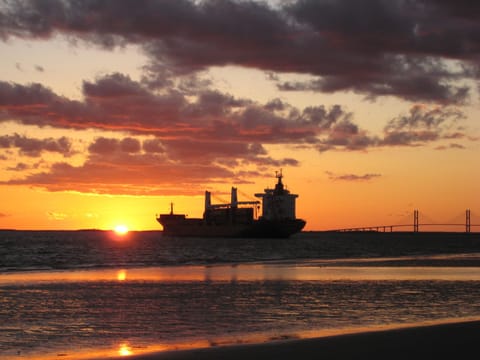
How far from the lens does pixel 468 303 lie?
2739 centimetres

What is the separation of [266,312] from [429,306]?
21.0 ft

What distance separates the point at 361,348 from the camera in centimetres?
1559

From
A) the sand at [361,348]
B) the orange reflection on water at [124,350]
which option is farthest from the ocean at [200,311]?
the sand at [361,348]

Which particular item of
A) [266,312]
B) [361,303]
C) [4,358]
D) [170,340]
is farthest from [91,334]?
[361,303]

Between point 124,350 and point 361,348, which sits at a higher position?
point 361,348

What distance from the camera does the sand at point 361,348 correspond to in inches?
583

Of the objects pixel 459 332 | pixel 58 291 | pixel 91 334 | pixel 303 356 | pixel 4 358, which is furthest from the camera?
pixel 58 291

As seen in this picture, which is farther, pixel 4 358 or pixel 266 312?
pixel 266 312

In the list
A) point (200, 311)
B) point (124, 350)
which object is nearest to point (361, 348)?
point (124, 350)

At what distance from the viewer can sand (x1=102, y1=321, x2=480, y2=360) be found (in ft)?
48.6

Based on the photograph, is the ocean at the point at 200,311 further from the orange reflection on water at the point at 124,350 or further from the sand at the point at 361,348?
the sand at the point at 361,348

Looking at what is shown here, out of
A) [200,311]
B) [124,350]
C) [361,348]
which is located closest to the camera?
[361,348]

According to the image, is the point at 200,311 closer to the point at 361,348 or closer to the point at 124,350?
the point at 124,350

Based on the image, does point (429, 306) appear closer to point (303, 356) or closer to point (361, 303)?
point (361, 303)
